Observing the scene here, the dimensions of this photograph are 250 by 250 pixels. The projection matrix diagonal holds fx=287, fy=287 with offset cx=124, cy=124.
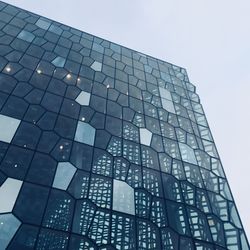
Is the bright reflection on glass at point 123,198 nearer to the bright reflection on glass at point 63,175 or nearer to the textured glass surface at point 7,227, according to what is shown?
the bright reflection on glass at point 63,175

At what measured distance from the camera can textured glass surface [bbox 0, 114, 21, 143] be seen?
952cm

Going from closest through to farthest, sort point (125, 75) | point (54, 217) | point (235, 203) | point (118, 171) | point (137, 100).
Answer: point (54, 217), point (118, 171), point (235, 203), point (137, 100), point (125, 75)

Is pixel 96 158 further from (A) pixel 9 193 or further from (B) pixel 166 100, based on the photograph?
(B) pixel 166 100

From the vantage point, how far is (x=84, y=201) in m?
8.85

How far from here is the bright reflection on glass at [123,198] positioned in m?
9.35

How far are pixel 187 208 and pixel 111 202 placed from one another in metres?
3.07

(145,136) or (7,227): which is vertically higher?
(7,227)

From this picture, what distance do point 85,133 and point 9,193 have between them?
4007 mm

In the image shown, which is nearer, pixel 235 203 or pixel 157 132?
pixel 235 203

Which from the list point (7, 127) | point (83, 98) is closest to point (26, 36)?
point (83, 98)

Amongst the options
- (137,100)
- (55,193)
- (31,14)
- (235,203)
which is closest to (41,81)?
(137,100)

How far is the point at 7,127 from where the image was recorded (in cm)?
991

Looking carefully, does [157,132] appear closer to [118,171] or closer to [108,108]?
[108,108]

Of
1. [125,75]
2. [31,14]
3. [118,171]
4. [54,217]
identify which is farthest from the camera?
[31,14]
